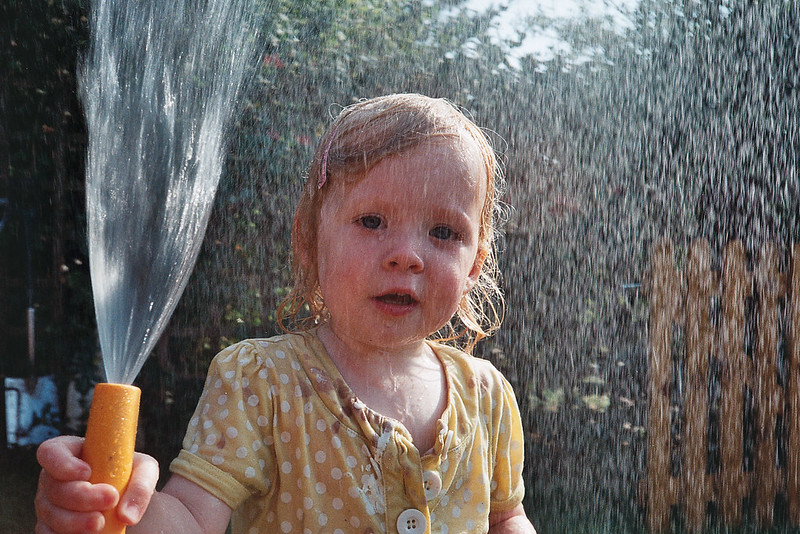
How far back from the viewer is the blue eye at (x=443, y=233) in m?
1.66

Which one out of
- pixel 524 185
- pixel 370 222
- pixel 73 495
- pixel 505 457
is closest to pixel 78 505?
pixel 73 495

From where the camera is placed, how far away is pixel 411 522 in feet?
5.08

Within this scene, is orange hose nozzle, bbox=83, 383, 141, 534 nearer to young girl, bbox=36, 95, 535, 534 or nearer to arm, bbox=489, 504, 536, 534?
young girl, bbox=36, 95, 535, 534

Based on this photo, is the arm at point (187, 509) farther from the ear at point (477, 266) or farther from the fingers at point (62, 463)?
the ear at point (477, 266)

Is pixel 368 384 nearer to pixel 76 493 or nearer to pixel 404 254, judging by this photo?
pixel 404 254

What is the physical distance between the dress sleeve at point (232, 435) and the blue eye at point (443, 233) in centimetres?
44

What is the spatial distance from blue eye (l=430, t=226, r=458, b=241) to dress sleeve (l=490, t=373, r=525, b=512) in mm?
435

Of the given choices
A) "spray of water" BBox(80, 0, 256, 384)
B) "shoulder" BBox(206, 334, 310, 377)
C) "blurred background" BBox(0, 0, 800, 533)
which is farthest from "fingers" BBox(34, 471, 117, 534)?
"blurred background" BBox(0, 0, 800, 533)

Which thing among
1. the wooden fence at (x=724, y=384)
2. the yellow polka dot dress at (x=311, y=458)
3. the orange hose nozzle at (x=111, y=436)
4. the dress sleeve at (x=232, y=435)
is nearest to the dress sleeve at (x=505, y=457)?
the yellow polka dot dress at (x=311, y=458)

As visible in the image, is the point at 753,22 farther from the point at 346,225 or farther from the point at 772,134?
the point at 346,225

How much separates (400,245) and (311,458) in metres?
0.45

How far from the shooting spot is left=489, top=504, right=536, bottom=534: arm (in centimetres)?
182

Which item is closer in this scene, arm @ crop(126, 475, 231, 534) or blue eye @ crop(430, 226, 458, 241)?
arm @ crop(126, 475, 231, 534)

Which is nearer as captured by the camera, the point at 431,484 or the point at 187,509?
the point at 187,509
